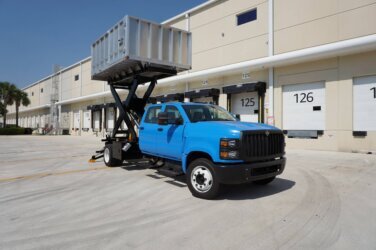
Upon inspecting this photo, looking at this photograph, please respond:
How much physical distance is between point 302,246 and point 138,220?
2365mm

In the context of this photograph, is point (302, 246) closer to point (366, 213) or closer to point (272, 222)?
point (272, 222)

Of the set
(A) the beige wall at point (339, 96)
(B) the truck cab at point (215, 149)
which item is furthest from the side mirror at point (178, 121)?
(A) the beige wall at point (339, 96)

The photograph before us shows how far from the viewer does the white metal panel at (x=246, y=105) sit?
17.3m

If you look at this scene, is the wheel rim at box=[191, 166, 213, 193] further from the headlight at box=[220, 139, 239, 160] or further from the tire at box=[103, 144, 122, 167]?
the tire at box=[103, 144, 122, 167]

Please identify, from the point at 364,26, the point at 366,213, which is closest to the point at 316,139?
the point at 364,26

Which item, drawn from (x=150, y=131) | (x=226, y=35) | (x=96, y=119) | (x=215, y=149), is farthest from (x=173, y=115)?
(x=96, y=119)

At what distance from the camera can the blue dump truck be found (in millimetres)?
4977

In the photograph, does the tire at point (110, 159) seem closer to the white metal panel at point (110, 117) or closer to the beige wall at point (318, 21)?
the beige wall at point (318, 21)

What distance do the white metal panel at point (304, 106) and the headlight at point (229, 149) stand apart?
11231 millimetres

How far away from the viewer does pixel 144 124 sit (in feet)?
24.9

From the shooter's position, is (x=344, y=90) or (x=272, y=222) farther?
(x=344, y=90)

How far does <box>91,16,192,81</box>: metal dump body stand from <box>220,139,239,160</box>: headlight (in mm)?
4824

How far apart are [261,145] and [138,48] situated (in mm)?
5347

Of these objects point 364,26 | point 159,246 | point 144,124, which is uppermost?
point 364,26
